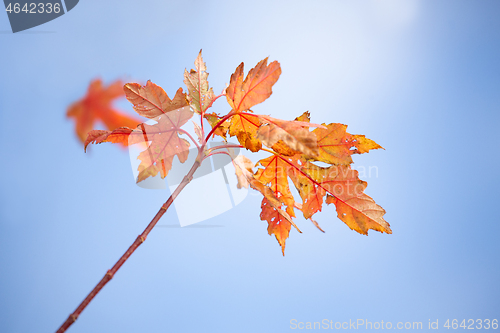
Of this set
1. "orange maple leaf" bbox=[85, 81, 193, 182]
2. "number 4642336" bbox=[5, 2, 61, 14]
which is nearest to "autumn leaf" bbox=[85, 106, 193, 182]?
"orange maple leaf" bbox=[85, 81, 193, 182]

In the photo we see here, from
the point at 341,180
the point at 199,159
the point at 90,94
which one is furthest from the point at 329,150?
the point at 90,94

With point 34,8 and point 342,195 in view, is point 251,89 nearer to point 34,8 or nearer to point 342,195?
point 342,195

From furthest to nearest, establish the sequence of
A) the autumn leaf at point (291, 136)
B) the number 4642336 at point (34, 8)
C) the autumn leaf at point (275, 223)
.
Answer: the number 4642336 at point (34, 8) → the autumn leaf at point (275, 223) → the autumn leaf at point (291, 136)

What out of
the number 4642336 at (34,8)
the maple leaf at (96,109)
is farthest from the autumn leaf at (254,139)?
the number 4642336 at (34,8)

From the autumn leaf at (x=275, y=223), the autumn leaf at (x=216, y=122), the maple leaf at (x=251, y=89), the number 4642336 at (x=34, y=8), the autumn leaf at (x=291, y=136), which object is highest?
the number 4642336 at (x=34, y=8)

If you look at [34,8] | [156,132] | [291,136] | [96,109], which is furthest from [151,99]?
[34,8]

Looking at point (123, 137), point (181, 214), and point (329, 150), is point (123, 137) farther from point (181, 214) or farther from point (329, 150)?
point (329, 150)

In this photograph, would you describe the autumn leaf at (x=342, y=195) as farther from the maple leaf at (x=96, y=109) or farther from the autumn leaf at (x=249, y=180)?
the maple leaf at (x=96, y=109)
